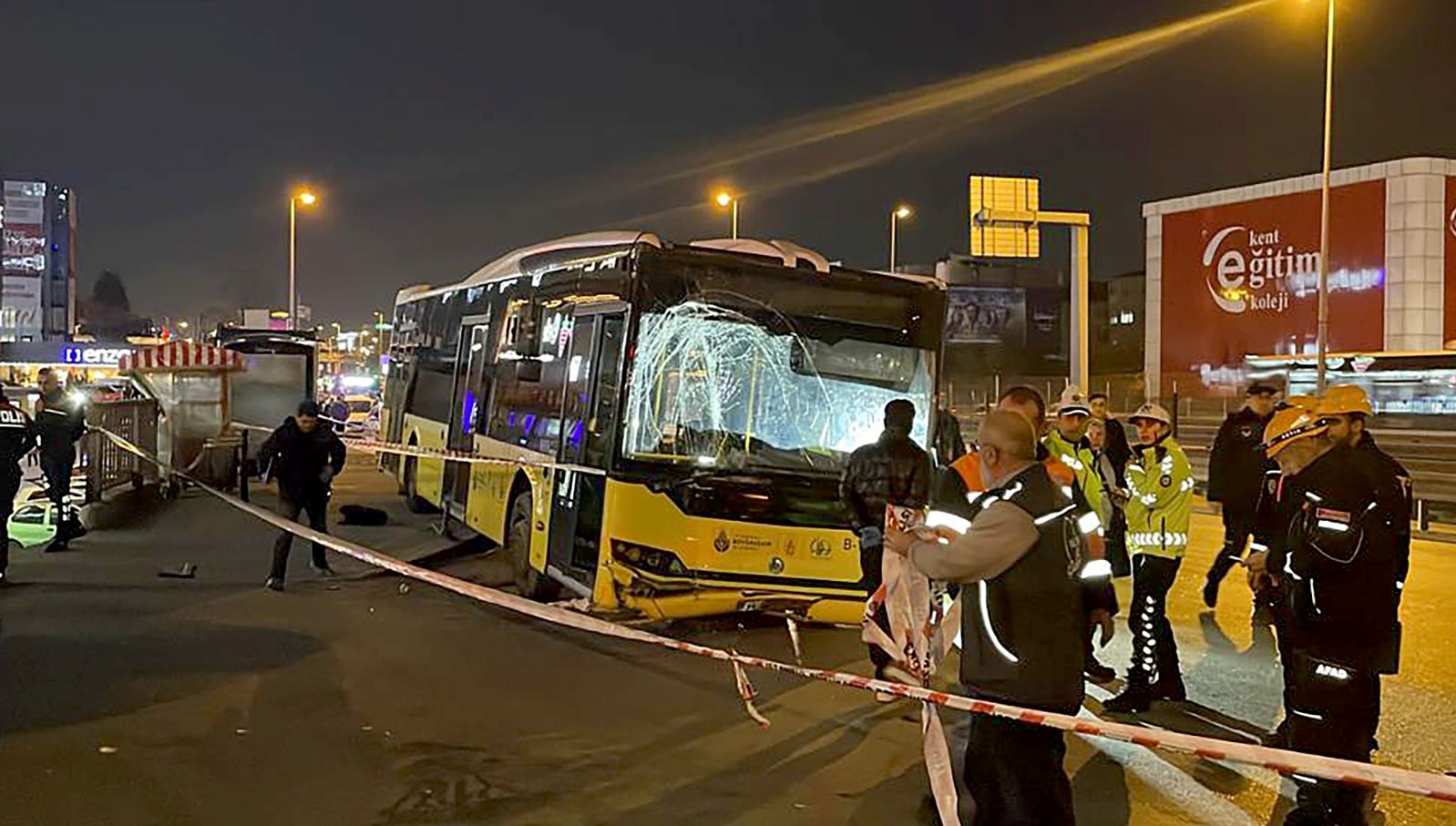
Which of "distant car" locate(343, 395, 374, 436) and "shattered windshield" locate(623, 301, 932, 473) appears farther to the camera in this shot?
"distant car" locate(343, 395, 374, 436)

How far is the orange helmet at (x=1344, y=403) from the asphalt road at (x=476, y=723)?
6.37 feet

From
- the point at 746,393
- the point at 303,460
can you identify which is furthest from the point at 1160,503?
the point at 303,460

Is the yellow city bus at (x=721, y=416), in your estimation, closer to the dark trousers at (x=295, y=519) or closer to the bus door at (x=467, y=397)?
the dark trousers at (x=295, y=519)

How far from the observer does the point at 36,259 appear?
110 m

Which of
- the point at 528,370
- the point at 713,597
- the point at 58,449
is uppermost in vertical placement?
the point at 528,370

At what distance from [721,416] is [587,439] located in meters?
1.03

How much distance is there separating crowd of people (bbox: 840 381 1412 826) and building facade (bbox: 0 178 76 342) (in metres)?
115

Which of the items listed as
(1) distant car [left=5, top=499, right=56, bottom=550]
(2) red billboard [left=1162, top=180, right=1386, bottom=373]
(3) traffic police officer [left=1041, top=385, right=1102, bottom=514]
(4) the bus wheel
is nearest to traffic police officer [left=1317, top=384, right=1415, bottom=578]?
(3) traffic police officer [left=1041, top=385, right=1102, bottom=514]

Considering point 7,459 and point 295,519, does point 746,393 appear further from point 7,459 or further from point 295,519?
point 7,459

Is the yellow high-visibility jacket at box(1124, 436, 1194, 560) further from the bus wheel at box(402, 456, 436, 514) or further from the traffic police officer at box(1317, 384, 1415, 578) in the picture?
the bus wheel at box(402, 456, 436, 514)

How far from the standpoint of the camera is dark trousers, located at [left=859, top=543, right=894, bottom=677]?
26.0 feet

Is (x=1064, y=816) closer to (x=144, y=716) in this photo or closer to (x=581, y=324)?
(x=144, y=716)

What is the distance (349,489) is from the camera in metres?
23.2

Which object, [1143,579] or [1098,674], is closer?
[1143,579]
